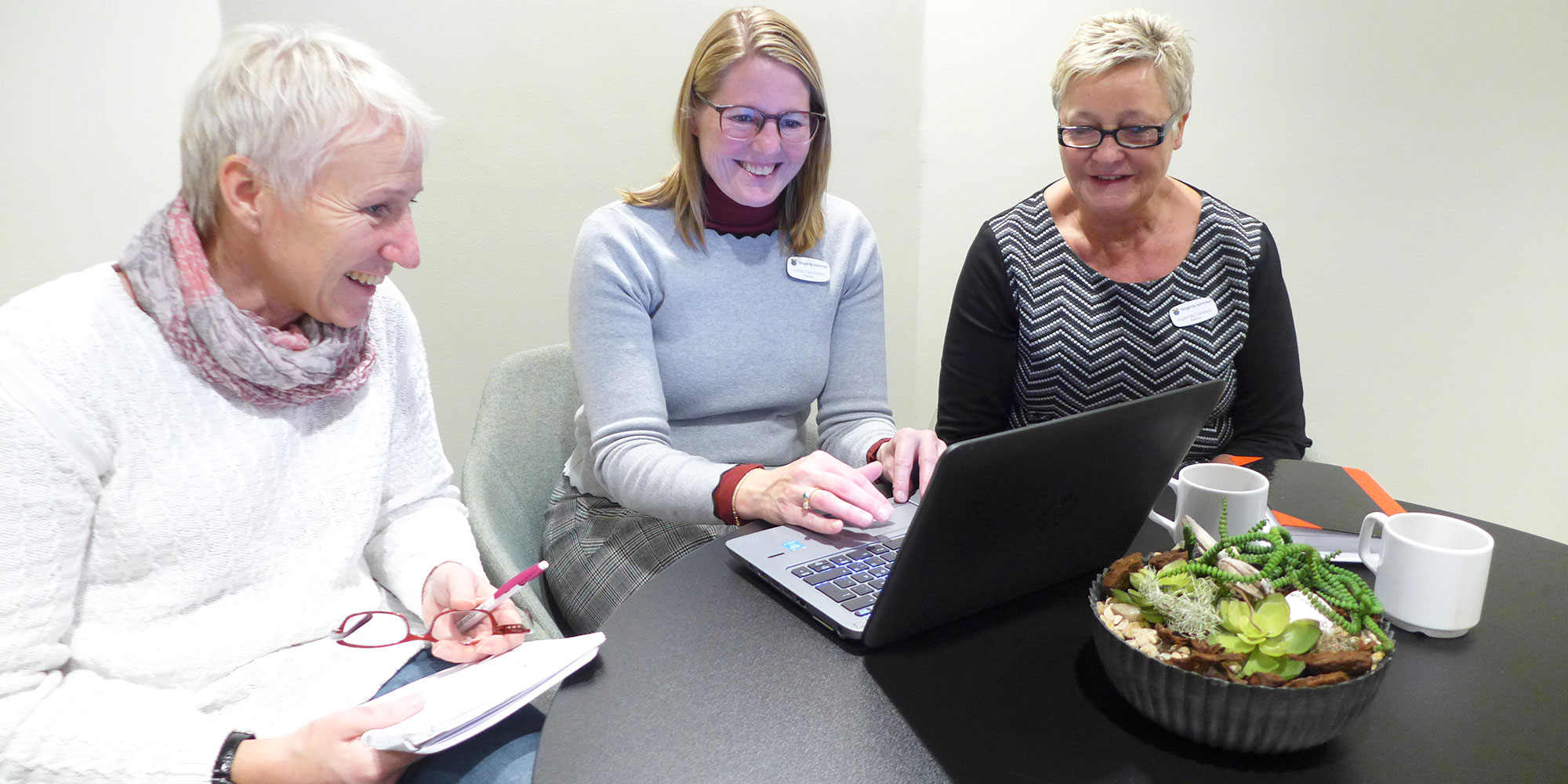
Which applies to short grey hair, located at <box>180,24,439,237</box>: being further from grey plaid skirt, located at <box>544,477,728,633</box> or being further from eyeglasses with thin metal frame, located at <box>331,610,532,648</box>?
grey plaid skirt, located at <box>544,477,728,633</box>

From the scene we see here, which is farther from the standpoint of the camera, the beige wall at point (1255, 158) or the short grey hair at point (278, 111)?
the beige wall at point (1255, 158)

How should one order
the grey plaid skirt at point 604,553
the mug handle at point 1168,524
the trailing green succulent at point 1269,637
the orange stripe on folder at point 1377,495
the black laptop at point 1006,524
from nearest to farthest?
the trailing green succulent at point 1269,637
the black laptop at point 1006,524
the mug handle at point 1168,524
the orange stripe on folder at point 1377,495
the grey plaid skirt at point 604,553

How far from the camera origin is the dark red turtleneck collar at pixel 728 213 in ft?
5.68

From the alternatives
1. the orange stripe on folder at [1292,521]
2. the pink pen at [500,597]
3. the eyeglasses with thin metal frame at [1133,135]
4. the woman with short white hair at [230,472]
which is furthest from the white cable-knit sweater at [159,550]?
the eyeglasses with thin metal frame at [1133,135]

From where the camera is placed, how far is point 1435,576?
2.93 ft

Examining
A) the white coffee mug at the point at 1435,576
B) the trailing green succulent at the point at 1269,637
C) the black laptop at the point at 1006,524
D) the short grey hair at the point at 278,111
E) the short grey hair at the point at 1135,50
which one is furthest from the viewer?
the short grey hair at the point at 1135,50

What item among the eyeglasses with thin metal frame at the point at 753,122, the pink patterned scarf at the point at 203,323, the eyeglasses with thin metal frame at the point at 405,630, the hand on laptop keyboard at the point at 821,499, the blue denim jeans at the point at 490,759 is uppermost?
the eyeglasses with thin metal frame at the point at 753,122

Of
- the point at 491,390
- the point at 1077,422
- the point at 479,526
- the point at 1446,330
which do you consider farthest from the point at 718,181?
the point at 1446,330

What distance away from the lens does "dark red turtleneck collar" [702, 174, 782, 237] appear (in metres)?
1.73

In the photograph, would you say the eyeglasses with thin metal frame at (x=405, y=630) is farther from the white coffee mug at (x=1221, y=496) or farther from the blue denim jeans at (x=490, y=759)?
the white coffee mug at (x=1221, y=496)

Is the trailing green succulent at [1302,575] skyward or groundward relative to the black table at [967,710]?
skyward

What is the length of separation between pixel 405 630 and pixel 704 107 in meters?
0.97

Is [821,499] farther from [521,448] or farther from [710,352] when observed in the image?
[521,448]

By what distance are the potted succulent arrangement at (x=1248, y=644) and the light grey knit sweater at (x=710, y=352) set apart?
0.77m
